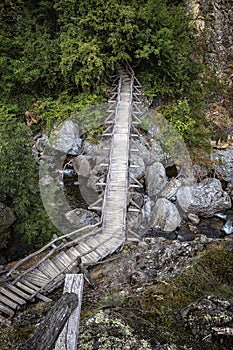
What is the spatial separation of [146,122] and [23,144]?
618 centimetres

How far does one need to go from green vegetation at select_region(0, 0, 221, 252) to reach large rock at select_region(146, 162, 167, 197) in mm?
2174

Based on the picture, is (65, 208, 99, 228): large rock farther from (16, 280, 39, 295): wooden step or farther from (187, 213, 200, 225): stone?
(187, 213, 200, 225): stone

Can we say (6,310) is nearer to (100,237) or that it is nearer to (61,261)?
(61,261)

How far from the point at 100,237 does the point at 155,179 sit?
3.83 m

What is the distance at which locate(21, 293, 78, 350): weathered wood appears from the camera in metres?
1.95

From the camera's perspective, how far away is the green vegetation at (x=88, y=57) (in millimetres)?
12477

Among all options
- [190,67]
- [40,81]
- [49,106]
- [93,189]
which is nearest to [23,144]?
[93,189]

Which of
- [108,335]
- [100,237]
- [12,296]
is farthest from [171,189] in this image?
[108,335]

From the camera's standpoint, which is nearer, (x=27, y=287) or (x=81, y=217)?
(x=27, y=287)

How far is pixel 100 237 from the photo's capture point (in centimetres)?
866

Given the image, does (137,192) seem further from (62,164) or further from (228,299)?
(228,299)

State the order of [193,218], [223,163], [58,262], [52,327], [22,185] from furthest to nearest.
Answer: [223,163], [193,218], [22,185], [58,262], [52,327]

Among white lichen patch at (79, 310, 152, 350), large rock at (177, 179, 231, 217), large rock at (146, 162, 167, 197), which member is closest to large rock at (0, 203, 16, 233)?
large rock at (146, 162, 167, 197)

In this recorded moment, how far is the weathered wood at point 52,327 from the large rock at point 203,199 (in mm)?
9409
